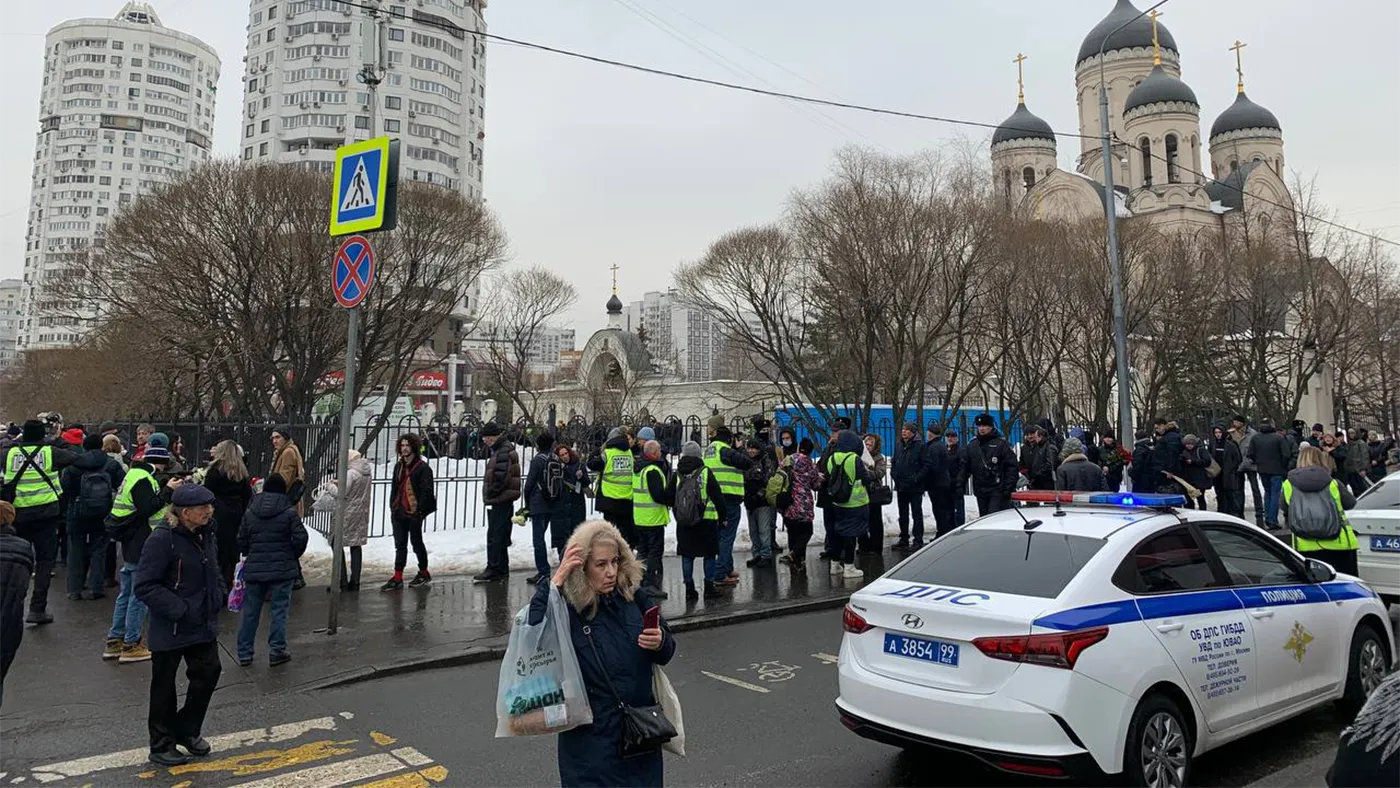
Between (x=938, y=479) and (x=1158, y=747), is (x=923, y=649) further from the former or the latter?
(x=938, y=479)

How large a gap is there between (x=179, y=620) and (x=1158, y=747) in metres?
5.64

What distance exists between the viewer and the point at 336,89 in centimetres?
6931

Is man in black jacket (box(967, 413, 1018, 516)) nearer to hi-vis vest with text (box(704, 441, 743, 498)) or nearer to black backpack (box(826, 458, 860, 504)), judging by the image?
black backpack (box(826, 458, 860, 504))

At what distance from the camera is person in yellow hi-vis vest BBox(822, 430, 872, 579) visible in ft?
34.5

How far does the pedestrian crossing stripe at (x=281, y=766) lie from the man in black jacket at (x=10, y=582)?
2.43ft

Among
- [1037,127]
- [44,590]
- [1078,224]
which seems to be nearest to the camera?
[44,590]

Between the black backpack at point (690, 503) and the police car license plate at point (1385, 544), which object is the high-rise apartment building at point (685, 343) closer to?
the black backpack at point (690, 503)

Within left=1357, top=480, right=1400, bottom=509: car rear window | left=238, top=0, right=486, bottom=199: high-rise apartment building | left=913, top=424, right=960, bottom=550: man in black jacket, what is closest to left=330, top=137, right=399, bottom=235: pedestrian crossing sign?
left=913, top=424, right=960, bottom=550: man in black jacket

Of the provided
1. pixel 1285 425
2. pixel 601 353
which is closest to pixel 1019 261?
pixel 1285 425

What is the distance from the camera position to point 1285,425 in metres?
26.2

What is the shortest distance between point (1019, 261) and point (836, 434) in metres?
12.6

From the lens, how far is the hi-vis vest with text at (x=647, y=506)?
31.3ft

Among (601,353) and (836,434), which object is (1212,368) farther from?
(601,353)

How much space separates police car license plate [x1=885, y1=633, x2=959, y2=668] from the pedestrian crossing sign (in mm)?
6044
